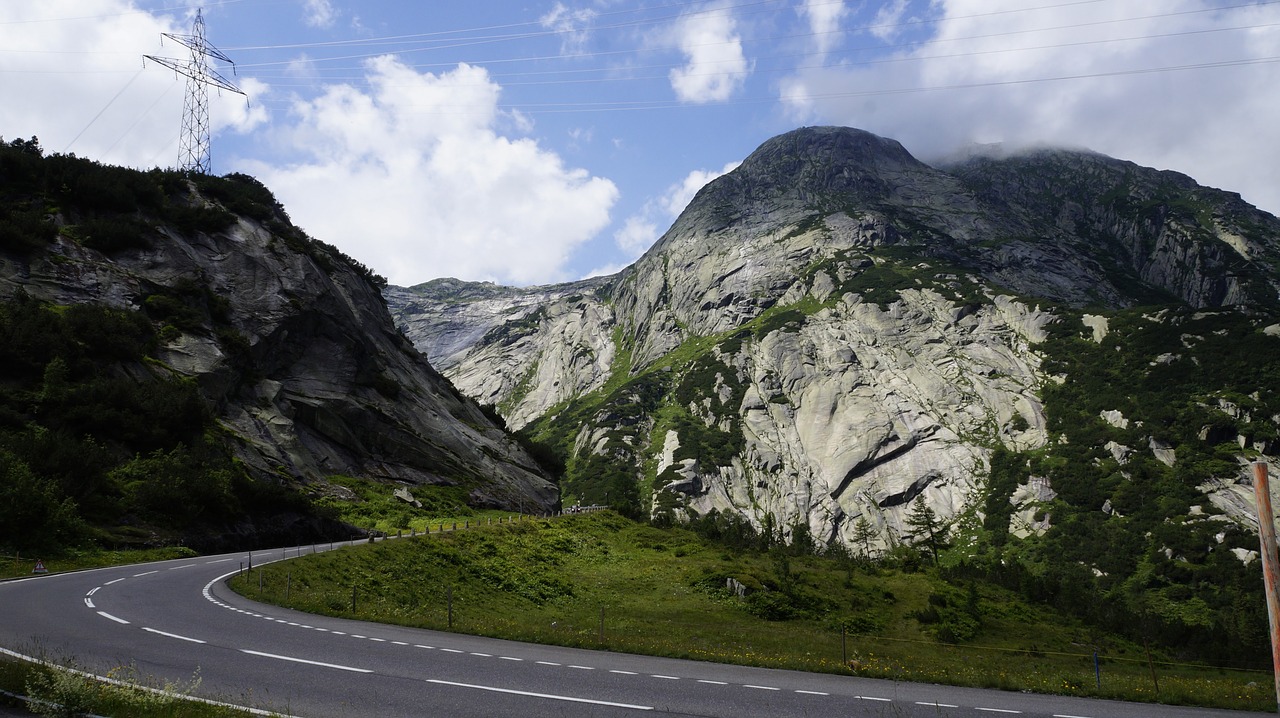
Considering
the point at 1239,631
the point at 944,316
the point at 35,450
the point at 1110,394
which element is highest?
the point at 944,316

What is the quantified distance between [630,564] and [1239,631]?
90273 millimetres

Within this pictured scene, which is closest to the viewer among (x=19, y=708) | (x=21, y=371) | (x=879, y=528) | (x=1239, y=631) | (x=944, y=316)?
(x=19, y=708)

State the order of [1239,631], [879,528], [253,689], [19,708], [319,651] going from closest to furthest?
[19,708] → [253,689] → [319,651] → [1239,631] → [879,528]

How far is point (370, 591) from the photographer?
2964 cm

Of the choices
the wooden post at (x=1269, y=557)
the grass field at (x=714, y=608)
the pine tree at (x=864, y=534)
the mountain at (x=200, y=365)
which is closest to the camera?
the wooden post at (x=1269, y=557)

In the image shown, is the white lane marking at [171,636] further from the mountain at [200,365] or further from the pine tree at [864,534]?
the pine tree at [864,534]

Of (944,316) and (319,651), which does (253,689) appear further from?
(944,316)

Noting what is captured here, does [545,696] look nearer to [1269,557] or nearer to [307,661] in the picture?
[307,661]

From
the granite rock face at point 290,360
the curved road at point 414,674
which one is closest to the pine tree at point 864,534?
the granite rock face at point 290,360

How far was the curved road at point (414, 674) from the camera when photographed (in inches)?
503

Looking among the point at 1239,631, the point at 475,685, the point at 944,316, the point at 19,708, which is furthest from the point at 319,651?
the point at 944,316

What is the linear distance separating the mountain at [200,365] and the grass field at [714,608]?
13.4 metres

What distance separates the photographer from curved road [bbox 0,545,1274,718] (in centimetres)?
1277

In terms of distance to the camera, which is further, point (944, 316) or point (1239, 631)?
point (944, 316)
